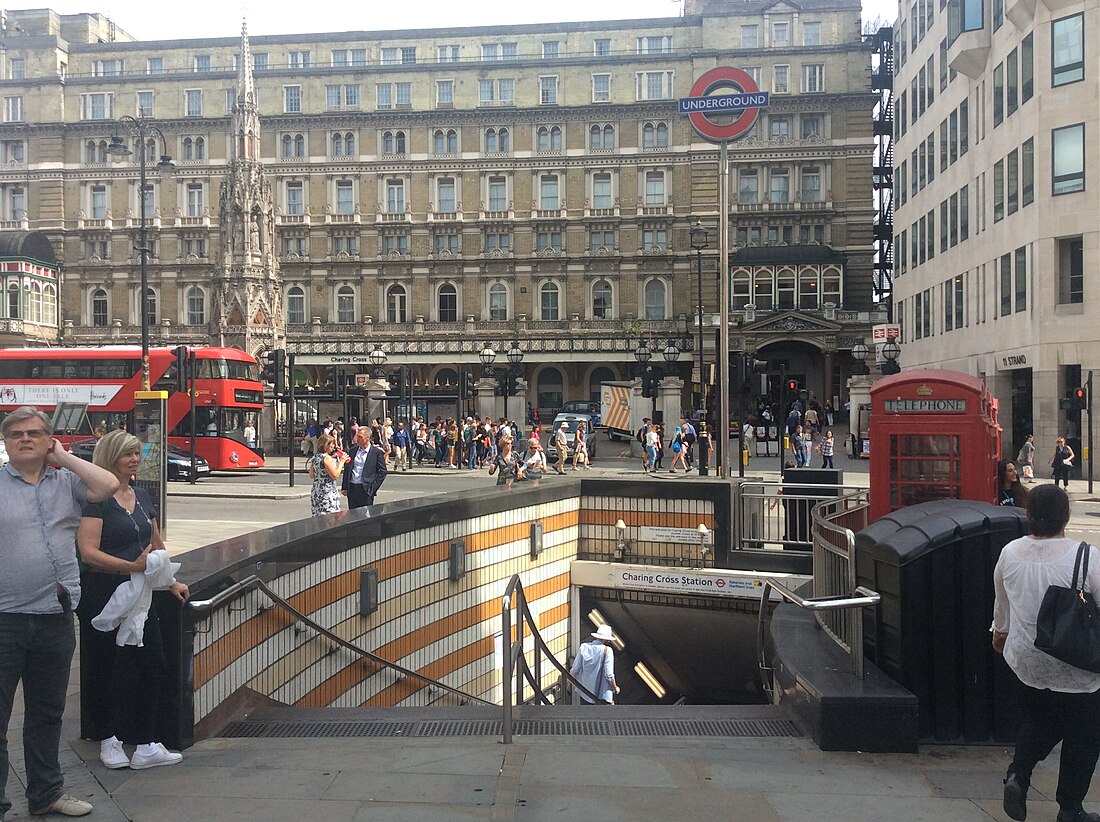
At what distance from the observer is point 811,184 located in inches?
2344

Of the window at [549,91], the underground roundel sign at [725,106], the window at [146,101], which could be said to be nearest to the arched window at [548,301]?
the window at [549,91]

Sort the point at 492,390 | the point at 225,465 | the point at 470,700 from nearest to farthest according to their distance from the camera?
the point at 470,700 → the point at 225,465 → the point at 492,390

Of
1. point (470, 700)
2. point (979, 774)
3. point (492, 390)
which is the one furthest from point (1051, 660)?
point (492, 390)

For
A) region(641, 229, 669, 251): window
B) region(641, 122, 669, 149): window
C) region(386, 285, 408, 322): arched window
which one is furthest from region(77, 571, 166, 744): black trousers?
region(641, 122, 669, 149): window

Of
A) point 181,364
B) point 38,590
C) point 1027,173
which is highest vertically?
point 1027,173

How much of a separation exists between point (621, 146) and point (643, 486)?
50.9 m

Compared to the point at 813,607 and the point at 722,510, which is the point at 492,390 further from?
the point at 813,607

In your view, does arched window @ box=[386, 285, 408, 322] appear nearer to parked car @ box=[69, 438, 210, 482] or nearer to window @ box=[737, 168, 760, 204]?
window @ box=[737, 168, 760, 204]

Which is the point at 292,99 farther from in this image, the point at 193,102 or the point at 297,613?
the point at 297,613

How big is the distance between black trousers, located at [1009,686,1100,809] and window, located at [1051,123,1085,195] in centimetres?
2936

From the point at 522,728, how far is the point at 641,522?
737 cm

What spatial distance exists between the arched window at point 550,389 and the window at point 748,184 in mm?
15550

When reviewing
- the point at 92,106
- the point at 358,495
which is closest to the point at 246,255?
the point at 92,106

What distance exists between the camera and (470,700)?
1066 cm
